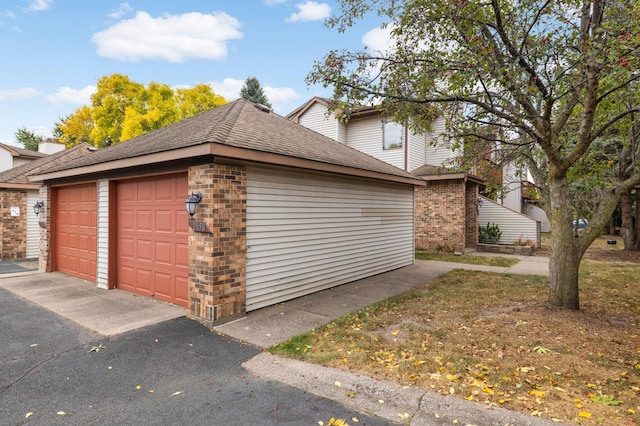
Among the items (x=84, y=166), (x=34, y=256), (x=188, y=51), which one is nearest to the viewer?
(x=84, y=166)

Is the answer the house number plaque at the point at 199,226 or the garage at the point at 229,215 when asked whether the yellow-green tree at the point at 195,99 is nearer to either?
the garage at the point at 229,215

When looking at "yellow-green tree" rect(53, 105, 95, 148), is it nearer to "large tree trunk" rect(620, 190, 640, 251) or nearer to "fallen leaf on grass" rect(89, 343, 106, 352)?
"fallen leaf on grass" rect(89, 343, 106, 352)

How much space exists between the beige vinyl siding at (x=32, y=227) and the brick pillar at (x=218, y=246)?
37.2 ft

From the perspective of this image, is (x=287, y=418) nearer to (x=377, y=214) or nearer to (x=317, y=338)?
(x=317, y=338)

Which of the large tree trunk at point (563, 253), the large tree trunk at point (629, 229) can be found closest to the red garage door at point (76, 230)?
the large tree trunk at point (563, 253)

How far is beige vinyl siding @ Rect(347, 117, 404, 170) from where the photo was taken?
1545 cm

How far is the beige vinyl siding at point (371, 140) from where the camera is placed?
15453 mm

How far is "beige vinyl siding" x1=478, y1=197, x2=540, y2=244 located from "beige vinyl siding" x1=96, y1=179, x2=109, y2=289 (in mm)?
15171

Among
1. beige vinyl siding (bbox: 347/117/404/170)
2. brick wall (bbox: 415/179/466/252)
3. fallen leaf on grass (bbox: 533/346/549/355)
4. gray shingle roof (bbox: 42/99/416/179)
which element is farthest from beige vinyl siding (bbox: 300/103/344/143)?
→ fallen leaf on grass (bbox: 533/346/549/355)

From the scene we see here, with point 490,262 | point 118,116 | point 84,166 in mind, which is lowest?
point 490,262

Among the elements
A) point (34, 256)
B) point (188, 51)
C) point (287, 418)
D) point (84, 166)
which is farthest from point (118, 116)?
point (287, 418)

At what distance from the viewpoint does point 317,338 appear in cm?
455

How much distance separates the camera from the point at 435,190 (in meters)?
14.1

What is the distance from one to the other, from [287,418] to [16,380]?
291 cm
